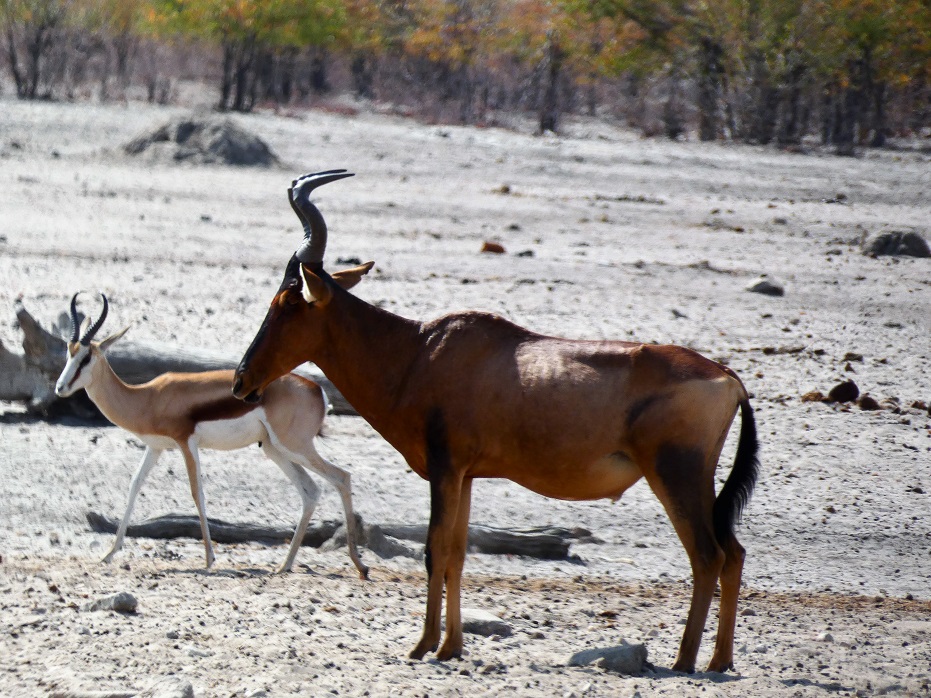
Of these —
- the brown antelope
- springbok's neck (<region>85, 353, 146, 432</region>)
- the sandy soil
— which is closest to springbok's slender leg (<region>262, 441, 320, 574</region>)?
the sandy soil

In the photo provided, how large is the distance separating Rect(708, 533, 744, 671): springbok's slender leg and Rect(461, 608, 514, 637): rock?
3.28ft

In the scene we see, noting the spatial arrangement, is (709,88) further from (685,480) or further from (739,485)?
(685,480)

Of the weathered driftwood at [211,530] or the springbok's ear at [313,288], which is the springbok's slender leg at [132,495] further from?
the springbok's ear at [313,288]

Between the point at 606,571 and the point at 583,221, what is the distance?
13.2 metres

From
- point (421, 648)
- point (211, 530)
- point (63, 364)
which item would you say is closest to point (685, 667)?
point (421, 648)

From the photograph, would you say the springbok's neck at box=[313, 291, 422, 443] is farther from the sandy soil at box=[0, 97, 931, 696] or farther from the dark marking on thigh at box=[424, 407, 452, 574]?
the sandy soil at box=[0, 97, 931, 696]

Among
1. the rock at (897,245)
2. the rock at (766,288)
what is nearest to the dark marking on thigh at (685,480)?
the rock at (766,288)

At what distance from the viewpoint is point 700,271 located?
17266 mm

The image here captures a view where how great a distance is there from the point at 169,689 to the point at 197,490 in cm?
269

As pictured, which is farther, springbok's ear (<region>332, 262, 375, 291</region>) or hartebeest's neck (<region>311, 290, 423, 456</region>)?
springbok's ear (<region>332, 262, 375, 291</region>)

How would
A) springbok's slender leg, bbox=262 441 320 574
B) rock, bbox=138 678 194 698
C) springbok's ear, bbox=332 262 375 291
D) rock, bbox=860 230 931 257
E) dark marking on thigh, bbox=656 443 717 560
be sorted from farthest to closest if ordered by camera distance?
rock, bbox=860 230 931 257 < springbok's slender leg, bbox=262 441 320 574 < springbok's ear, bbox=332 262 375 291 < dark marking on thigh, bbox=656 443 717 560 < rock, bbox=138 678 194 698

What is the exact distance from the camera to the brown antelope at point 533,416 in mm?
5660

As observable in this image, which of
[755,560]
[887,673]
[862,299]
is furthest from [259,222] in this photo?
[887,673]

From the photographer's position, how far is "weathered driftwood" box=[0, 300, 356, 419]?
9.87m
